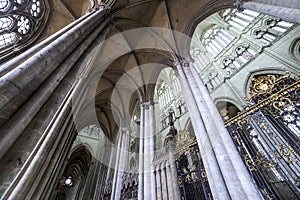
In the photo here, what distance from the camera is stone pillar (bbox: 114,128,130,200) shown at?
6.86m

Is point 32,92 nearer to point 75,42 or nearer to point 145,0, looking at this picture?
point 75,42

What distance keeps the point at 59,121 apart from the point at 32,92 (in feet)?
6.99

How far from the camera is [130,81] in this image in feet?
32.7

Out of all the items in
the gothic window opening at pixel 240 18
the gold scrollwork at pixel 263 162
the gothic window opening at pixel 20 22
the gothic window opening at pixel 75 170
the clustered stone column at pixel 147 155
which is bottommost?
the gold scrollwork at pixel 263 162

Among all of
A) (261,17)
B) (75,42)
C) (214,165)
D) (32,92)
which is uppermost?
(261,17)

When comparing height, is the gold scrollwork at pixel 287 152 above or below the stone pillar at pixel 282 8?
below

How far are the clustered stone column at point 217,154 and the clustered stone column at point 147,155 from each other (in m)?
2.28

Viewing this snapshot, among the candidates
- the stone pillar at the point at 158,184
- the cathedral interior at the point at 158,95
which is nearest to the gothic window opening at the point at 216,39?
the cathedral interior at the point at 158,95

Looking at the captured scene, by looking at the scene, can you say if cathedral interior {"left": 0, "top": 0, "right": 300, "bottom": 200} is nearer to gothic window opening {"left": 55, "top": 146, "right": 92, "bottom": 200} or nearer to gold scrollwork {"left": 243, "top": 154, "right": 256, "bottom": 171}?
gold scrollwork {"left": 243, "top": 154, "right": 256, "bottom": 171}

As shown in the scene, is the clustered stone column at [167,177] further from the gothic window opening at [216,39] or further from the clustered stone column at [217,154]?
the gothic window opening at [216,39]

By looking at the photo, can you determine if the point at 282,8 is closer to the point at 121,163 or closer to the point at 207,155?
the point at 207,155

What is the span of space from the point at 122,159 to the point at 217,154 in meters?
6.09

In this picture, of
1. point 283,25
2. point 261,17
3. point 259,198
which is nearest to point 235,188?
point 259,198

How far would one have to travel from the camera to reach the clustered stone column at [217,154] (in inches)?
114
